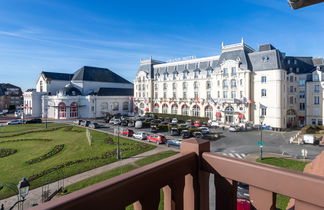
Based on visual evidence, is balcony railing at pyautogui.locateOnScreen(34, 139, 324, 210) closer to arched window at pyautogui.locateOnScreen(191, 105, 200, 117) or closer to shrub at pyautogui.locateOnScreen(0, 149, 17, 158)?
shrub at pyautogui.locateOnScreen(0, 149, 17, 158)

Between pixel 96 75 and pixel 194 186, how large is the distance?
66575 millimetres

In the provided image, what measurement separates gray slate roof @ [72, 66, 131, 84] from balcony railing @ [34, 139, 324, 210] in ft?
206

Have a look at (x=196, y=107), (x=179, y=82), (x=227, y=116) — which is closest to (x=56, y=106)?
(x=179, y=82)

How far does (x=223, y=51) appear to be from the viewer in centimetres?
4250

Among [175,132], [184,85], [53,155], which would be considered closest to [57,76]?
[184,85]

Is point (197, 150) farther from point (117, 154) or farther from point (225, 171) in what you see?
point (117, 154)

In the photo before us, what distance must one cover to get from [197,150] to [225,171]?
403 mm

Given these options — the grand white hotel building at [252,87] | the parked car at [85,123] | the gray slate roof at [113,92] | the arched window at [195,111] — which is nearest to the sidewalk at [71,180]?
the parked car at [85,123]

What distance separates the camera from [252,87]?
38938mm

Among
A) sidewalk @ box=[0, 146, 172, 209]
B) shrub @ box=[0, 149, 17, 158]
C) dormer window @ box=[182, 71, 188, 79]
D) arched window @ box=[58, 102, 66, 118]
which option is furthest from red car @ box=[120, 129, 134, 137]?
arched window @ box=[58, 102, 66, 118]

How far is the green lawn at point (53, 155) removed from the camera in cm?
1628

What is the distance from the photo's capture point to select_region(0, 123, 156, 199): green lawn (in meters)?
16.3

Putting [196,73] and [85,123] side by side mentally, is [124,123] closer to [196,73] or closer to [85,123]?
[85,123]

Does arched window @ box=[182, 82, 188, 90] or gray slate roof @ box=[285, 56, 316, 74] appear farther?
arched window @ box=[182, 82, 188, 90]
